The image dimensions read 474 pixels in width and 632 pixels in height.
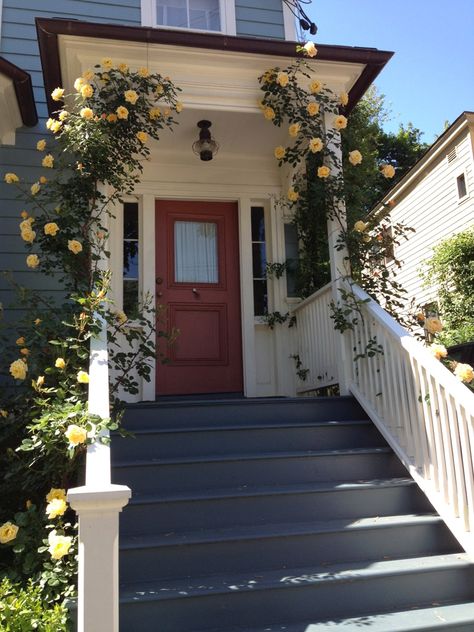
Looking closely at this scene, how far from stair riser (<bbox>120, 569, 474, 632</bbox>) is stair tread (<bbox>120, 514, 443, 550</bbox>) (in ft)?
0.84

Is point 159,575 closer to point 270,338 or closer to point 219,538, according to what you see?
point 219,538

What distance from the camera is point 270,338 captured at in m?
4.84

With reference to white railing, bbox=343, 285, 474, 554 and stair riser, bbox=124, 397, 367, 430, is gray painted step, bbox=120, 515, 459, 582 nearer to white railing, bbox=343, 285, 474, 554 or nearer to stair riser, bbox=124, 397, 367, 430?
white railing, bbox=343, 285, 474, 554

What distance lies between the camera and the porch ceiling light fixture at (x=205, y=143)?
4254 mm

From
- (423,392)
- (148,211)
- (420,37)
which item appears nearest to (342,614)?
(423,392)

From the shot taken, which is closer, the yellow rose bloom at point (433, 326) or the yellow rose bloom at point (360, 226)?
the yellow rose bloom at point (433, 326)

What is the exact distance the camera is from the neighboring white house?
956 centimetres

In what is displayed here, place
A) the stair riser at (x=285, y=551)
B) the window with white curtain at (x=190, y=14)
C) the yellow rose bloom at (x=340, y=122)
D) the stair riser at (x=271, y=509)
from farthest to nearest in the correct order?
the window with white curtain at (x=190, y=14), the yellow rose bloom at (x=340, y=122), the stair riser at (x=271, y=509), the stair riser at (x=285, y=551)

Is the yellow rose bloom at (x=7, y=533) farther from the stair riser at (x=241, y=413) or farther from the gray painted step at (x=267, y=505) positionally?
the stair riser at (x=241, y=413)

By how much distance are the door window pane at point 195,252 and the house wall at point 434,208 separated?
498 centimetres

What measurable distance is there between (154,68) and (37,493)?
287 cm

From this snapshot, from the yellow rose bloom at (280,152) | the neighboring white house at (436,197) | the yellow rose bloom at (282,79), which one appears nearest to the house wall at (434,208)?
the neighboring white house at (436,197)

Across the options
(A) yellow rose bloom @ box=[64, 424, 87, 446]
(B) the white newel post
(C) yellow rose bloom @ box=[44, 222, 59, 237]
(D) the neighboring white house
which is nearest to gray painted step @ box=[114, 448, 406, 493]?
(B) the white newel post

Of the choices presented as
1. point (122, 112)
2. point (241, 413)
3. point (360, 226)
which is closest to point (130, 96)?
point (122, 112)
